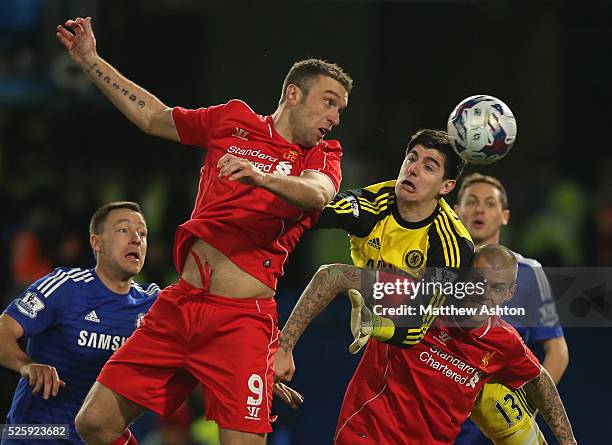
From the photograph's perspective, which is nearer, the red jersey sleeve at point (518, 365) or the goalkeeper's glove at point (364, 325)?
the goalkeeper's glove at point (364, 325)

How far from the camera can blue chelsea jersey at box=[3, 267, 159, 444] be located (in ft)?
19.1

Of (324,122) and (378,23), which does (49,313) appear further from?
(378,23)

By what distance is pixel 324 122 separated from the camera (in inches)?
211

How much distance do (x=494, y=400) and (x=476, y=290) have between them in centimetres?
63

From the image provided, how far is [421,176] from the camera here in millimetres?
5594

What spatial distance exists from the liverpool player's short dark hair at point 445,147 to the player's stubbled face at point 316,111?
0.52m

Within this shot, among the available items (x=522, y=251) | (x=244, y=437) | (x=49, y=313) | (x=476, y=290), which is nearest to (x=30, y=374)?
(x=49, y=313)

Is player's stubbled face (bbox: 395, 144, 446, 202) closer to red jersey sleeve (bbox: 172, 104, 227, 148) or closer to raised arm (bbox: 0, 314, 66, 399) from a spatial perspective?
red jersey sleeve (bbox: 172, 104, 227, 148)

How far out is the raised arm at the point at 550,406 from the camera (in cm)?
575

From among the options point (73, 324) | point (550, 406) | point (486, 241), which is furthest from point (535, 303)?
point (73, 324)

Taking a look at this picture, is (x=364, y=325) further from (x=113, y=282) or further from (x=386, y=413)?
(x=113, y=282)

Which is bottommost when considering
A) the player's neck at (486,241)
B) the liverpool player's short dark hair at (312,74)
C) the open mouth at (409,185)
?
the player's neck at (486,241)

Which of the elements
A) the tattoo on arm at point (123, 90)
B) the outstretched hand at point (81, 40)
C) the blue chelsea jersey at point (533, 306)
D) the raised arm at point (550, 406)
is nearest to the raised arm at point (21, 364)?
the tattoo on arm at point (123, 90)

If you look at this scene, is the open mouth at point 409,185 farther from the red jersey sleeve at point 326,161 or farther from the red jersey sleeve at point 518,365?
the red jersey sleeve at point 518,365
